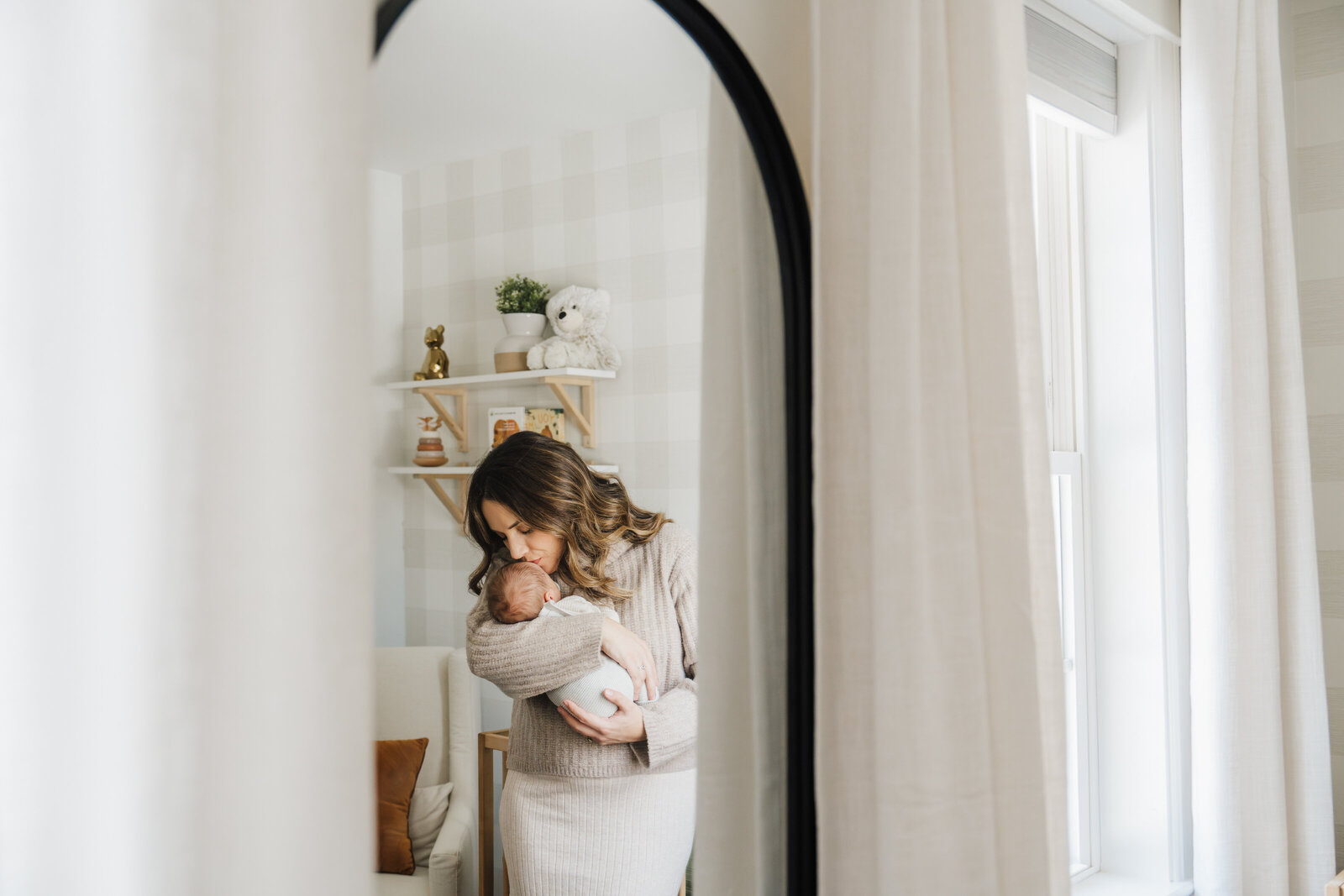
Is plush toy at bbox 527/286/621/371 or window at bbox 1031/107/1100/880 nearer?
plush toy at bbox 527/286/621/371

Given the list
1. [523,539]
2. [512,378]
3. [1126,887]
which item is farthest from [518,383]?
[1126,887]

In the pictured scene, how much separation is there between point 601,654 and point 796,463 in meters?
0.28

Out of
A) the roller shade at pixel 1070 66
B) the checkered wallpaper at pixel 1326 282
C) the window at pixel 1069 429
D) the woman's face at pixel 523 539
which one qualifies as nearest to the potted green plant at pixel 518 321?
the woman's face at pixel 523 539

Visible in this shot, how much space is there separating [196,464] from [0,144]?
0.15 m

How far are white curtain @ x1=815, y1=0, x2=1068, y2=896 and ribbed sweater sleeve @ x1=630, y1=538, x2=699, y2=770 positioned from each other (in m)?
0.11

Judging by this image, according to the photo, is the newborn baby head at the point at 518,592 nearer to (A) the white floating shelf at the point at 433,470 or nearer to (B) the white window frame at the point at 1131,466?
(A) the white floating shelf at the point at 433,470

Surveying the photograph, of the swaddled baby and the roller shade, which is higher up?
the roller shade

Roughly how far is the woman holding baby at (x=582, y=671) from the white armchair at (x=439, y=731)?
24 millimetres

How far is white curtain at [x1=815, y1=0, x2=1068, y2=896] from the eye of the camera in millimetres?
787

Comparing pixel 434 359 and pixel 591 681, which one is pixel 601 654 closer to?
pixel 591 681

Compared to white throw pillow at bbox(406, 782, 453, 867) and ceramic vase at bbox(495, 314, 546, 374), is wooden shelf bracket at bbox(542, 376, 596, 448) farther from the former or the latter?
white throw pillow at bbox(406, 782, 453, 867)

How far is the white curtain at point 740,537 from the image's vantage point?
84 centimetres

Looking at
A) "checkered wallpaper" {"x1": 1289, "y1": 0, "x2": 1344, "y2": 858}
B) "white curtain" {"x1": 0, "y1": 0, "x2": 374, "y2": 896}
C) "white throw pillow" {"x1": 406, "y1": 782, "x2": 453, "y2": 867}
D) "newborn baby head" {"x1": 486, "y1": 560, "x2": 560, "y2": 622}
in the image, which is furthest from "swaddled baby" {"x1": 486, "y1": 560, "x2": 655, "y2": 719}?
"checkered wallpaper" {"x1": 1289, "y1": 0, "x2": 1344, "y2": 858}

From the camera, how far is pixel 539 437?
700mm
